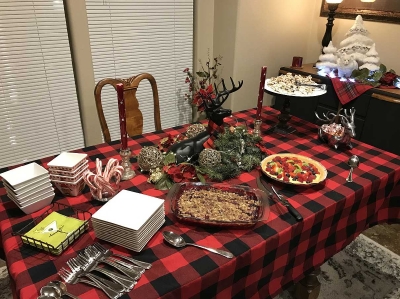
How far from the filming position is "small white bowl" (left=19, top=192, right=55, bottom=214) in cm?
101

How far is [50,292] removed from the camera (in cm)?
73

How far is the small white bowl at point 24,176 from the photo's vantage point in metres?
0.97

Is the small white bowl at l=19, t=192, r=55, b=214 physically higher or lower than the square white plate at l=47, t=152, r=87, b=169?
lower

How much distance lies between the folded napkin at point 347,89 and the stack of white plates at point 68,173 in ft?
6.55

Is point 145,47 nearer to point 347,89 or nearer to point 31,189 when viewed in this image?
point 347,89

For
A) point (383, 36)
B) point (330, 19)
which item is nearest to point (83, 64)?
point (330, 19)

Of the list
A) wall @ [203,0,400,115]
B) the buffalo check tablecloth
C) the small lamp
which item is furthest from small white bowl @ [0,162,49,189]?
the small lamp

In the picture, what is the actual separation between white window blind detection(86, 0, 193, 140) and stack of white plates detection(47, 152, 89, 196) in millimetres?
1383

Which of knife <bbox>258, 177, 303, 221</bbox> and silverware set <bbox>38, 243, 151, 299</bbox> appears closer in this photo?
silverware set <bbox>38, 243, 151, 299</bbox>

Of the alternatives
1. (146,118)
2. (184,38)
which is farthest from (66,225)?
(184,38)

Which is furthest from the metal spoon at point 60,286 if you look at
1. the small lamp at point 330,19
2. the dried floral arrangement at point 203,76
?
the small lamp at point 330,19

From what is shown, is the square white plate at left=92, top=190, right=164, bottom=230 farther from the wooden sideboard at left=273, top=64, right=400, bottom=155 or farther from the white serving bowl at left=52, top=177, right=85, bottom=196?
the wooden sideboard at left=273, top=64, right=400, bottom=155

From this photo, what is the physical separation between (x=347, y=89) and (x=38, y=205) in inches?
87.4

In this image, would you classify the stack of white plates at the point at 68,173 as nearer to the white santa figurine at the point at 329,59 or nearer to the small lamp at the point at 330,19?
the white santa figurine at the point at 329,59
